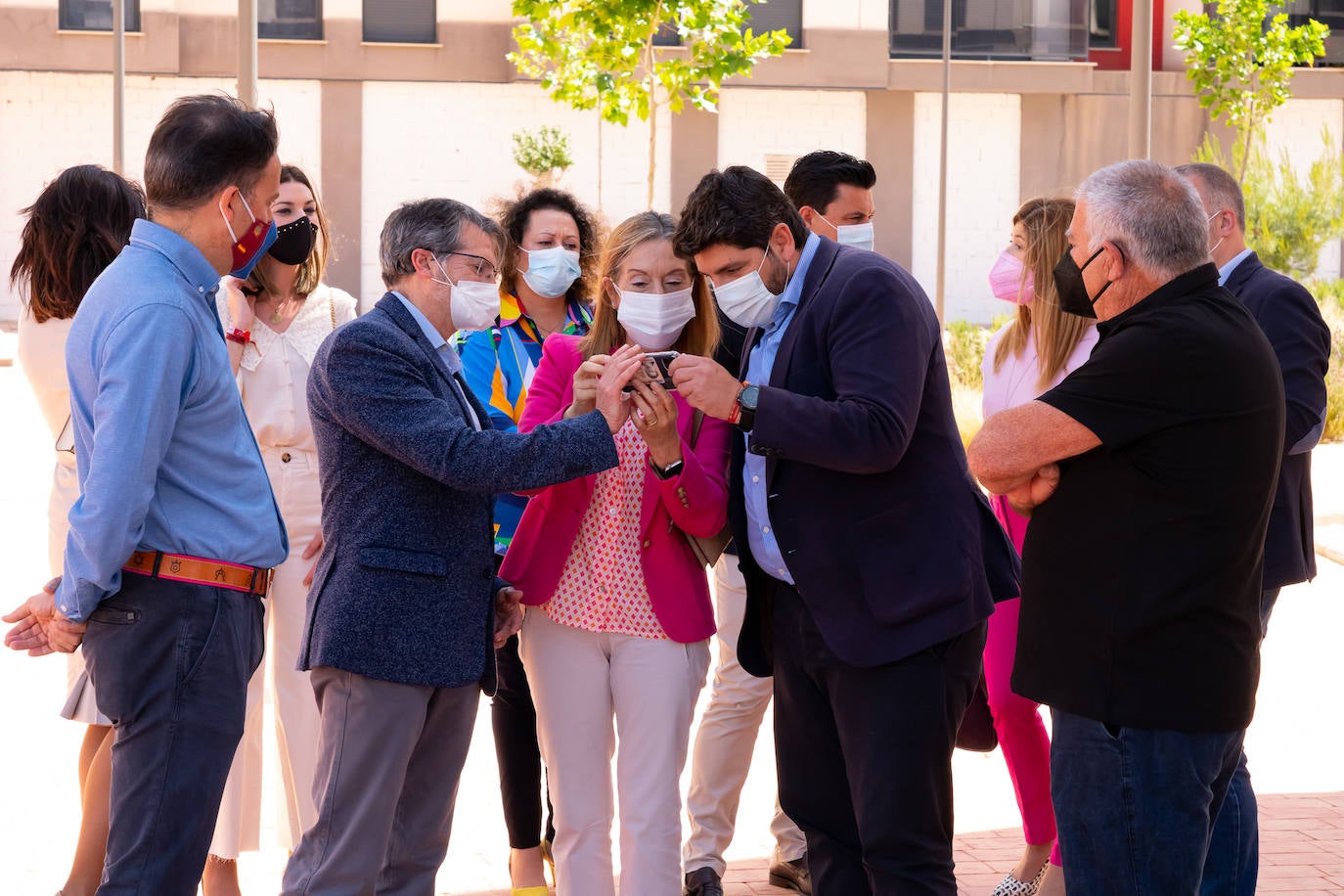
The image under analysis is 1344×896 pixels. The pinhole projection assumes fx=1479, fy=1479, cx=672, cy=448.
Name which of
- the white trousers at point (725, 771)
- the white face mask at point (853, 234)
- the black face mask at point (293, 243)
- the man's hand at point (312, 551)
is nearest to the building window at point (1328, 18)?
the white face mask at point (853, 234)

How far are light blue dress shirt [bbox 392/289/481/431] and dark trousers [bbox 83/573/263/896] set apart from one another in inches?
30.4

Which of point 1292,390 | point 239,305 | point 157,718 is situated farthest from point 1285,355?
point 157,718

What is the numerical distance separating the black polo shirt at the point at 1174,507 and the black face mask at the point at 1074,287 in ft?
0.48

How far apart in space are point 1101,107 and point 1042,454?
31.0 metres

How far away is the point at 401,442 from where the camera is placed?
3311 millimetres

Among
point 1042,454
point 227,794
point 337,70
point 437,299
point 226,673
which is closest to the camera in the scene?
point 1042,454

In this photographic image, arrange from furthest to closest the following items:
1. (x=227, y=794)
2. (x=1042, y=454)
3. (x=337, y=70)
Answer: (x=337, y=70) → (x=227, y=794) → (x=1042, y=454)

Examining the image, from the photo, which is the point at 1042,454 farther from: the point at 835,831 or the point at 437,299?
the point at 437,299

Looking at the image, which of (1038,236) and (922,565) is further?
(1038,236)

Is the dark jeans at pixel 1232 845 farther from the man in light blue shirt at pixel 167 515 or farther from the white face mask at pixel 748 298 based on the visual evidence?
the man in light blue shirt at pixel 167 515

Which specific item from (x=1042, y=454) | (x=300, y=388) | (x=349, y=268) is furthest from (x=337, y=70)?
(x=1042, y=454)

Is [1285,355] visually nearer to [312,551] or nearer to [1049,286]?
[1049,286]

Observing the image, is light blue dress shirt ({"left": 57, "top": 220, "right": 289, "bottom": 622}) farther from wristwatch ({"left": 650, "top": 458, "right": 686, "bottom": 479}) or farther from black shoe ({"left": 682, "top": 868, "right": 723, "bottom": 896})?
black shoe ({"left": 682, "top": 868, "right": 723, "bottom": 896})

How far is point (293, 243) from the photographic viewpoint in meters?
4.32
